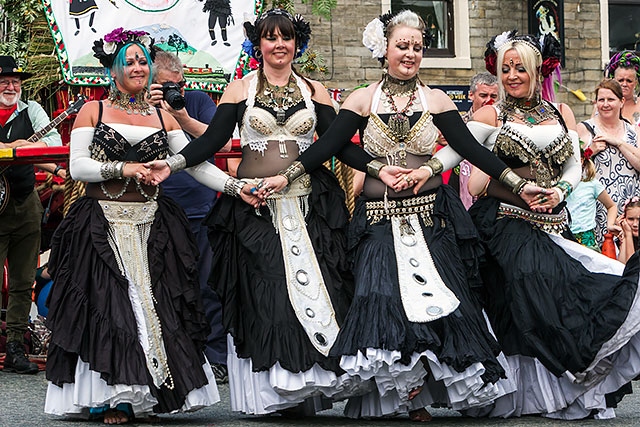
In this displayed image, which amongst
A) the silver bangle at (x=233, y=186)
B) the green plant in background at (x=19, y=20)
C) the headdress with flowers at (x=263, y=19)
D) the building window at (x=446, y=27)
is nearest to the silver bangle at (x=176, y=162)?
the silver bangle at (x=233, y=186)

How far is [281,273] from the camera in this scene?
641cm

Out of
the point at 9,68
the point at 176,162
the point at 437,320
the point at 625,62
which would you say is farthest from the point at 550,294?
the point at 9,68

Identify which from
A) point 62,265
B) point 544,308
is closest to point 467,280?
point 544,308

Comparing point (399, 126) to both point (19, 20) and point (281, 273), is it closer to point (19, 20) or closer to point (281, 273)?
point (281, 273)

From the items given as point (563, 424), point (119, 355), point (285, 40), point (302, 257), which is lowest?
point (563, 424)

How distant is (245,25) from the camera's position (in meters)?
6.73

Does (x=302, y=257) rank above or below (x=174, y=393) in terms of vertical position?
above

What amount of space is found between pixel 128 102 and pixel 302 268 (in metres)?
1.26

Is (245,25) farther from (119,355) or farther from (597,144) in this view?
(597,144)

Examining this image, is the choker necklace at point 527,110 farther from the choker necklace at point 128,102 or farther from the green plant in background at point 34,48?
the green plant in background at point 34,48

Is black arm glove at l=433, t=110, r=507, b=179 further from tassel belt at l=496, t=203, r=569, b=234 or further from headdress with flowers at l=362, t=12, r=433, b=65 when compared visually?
headdress with flowers at l=362, t=12, r=433, b=65

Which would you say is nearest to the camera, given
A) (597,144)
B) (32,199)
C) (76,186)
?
(76,186)

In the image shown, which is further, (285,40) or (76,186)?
(76,186)

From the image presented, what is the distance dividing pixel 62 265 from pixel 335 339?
1453 millimetres
